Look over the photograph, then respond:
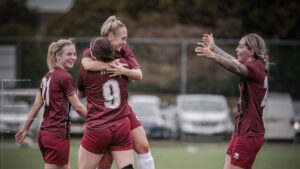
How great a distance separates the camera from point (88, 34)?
26.9 metres

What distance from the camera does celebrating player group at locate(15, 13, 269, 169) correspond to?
471 centimetres

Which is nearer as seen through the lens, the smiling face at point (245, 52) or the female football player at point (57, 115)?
the female football player at point (57, 115)

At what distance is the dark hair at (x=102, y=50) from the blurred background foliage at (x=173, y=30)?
36.2 feet

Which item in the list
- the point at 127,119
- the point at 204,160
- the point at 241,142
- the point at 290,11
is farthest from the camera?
the point at 290,11

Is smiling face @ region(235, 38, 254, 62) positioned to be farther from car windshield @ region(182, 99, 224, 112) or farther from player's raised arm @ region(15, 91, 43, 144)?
car windshield @ region(182, 99, 224, 112)

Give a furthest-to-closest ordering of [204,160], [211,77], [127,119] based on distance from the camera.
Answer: [211,77], [204,160], [127,119]

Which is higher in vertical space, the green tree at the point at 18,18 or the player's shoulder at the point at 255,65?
the green tree at the point at 18,18

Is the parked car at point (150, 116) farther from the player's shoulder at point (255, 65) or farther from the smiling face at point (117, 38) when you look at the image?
the smiling face at point (117, 38)

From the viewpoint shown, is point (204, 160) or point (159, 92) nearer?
point (204, 160)

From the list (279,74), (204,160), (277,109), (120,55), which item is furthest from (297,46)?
(120,55)

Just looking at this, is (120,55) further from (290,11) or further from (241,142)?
(290,11)

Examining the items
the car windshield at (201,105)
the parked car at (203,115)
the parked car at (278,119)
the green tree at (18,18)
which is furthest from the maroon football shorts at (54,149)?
the green tree at (18,18)

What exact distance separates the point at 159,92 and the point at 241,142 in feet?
37.8

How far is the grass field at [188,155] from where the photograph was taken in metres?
9.87
